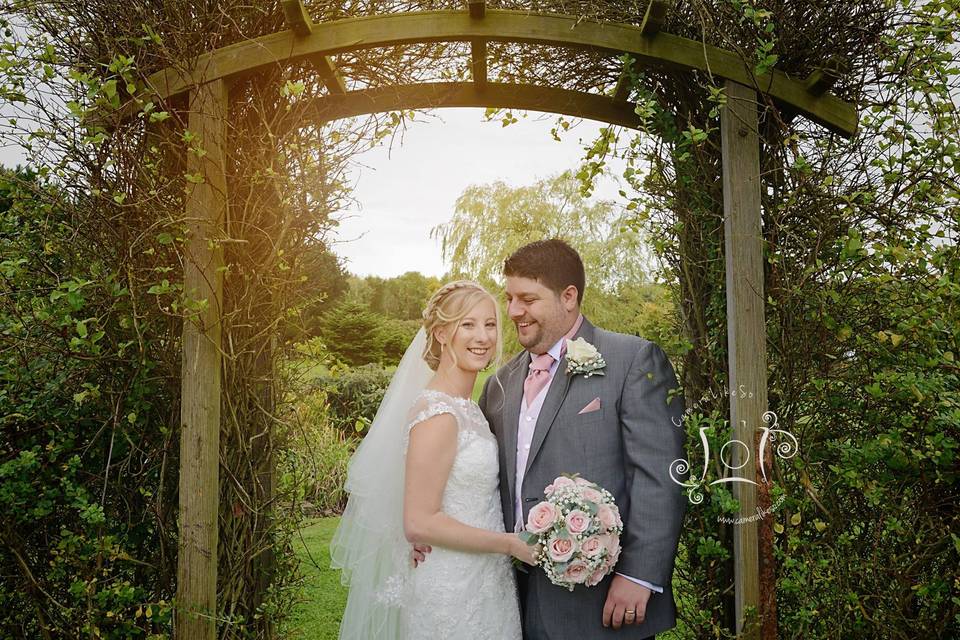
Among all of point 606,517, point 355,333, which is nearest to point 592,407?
point 606,517

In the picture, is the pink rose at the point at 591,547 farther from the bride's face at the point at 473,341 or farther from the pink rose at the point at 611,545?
the bride's face at the point at 473,341

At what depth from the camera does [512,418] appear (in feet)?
9.30

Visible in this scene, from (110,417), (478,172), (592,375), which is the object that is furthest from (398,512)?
(478,172)

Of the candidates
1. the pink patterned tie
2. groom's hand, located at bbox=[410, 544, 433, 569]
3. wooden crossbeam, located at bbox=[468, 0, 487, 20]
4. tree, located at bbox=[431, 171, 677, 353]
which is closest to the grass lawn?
groom's hand, located at bbox=[410, 544, 433, 569]

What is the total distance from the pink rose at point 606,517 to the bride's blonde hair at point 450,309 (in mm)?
775

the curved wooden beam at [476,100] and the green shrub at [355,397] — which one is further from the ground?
the curved wooden beam at [476,100]

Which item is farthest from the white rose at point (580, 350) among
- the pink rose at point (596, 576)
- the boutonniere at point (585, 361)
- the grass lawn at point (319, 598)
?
the grass lawn at point (319, 598)

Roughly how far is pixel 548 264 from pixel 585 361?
499 mm

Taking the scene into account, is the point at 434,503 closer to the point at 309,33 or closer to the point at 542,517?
the point at 542,517

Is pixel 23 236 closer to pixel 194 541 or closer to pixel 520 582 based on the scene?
pixel 194 541

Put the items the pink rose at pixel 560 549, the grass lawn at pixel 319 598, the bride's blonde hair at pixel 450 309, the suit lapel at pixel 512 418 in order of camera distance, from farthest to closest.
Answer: the grass lawn at pixel 319 598, the bride's blonde hair at pixel 450 309, the suit lapel at pixel 512 418, the pink rose at pixel 560 549

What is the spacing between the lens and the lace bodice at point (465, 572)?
8.55 feet

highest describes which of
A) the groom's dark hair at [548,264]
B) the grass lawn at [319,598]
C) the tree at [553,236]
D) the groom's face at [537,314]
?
the tree at [553,236]

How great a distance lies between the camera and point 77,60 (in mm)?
2910
